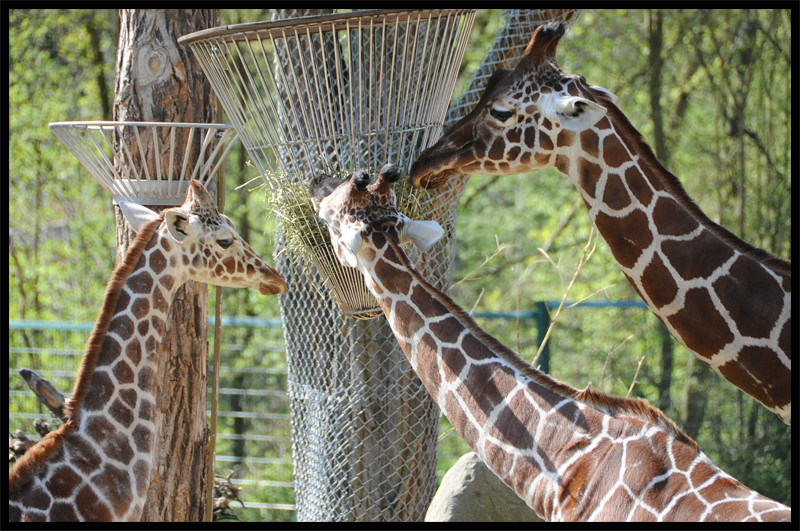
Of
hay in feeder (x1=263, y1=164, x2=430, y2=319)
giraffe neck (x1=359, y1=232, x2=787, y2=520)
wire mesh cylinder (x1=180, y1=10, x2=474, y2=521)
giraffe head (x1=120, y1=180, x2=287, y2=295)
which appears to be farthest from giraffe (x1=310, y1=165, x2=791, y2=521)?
wire mesh cylinder (x1=180, y1=10, x2=474, y2=521)

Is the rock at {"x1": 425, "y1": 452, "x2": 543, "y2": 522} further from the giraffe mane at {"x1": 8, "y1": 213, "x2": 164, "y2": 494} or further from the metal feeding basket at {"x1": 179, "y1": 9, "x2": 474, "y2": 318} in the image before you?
the giraffe mane at {"x1": 8, "y1": 213, "x2": 164, "y2": 494}

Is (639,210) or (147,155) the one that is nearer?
(639,210)

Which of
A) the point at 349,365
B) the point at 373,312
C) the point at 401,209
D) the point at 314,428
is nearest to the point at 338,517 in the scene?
the point at 314,428

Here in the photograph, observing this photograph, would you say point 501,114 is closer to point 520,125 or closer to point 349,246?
point 520,125

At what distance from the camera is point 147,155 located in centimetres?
393

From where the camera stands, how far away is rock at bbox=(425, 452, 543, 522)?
4.62 metres

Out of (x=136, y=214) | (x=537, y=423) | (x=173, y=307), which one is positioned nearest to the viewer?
(x=537, y=423)

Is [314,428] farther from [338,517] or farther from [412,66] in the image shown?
[412,66]

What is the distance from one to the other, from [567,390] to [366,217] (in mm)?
961

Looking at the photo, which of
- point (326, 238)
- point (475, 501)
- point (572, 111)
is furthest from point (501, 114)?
point (475, 501)

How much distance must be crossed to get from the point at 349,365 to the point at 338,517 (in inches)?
33.1

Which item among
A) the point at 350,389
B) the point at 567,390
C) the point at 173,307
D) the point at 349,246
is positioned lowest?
the point at 350,389

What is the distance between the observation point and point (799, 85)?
4184 millimetres

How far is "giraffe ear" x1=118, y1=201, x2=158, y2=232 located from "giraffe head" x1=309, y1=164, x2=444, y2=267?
856mm
